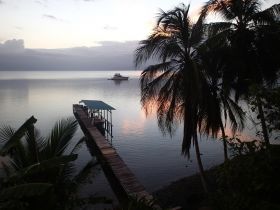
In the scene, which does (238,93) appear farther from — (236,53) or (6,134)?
A: (6,134)

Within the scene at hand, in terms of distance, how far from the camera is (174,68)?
50.0ft

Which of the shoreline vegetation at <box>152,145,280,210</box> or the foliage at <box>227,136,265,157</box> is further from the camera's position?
the foliage at <box>227,136,265,157</box>

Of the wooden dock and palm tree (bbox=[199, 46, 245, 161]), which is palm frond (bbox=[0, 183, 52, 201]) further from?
palm tree (bbox=[199, 46, 245, 161])

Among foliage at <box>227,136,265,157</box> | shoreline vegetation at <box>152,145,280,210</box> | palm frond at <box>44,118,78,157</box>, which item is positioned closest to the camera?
shoreline vegetation at <box>152,145,280,210</box>

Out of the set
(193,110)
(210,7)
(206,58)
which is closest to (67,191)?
(193,110)

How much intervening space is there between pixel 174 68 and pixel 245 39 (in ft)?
12.9

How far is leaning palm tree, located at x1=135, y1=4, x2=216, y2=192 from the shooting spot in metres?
14.7

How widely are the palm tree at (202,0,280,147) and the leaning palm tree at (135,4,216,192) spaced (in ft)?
4.35

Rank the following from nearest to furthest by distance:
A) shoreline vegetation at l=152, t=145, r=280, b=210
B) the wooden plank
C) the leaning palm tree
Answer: shoreline vegetation at l=152, t=145, r=280, b=210 → the leaning palm tree → the wooden plank

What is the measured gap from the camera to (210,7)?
16297 millimetres

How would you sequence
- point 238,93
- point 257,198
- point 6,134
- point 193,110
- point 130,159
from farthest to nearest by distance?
point 130,159 → point 238,93 → point 193,110 → point 6,134 → point 257,198

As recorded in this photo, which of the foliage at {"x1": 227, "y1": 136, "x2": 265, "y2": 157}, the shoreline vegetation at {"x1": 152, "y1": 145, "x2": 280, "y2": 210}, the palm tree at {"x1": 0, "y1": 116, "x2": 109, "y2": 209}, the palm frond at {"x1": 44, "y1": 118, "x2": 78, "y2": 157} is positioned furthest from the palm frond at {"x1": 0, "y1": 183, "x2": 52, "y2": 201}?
the foliage at {"x1": 227, "y1": 136, "x2": 265, "y2": 157}

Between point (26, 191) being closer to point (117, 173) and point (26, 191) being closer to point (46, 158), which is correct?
point (46, 158)

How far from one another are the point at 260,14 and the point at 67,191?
12.5 meters
